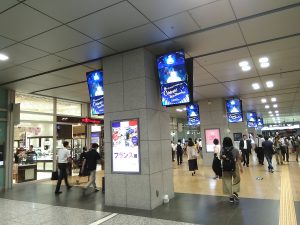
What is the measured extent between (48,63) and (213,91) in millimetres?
7254

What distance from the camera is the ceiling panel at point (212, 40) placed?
5.14 m

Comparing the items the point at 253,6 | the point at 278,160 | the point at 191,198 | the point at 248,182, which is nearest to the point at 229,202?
the point at 191,198

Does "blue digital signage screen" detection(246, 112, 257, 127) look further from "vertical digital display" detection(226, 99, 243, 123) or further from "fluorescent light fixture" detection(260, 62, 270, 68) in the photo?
"fluorescent light fixture" detection(260, 62, 270, 68)

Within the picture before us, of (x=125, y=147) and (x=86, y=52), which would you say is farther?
(x=86, y=52)

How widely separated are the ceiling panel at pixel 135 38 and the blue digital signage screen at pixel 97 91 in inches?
50.9

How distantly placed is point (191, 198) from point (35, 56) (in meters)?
5.09

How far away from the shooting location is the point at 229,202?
5.61 meters

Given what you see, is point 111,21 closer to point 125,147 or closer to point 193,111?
point 125,147

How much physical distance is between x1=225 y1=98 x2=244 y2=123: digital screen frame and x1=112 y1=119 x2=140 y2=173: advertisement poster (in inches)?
302

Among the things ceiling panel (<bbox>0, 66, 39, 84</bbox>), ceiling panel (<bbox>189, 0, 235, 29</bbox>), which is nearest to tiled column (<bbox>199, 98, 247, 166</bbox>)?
ceiling panel (<bbox>189, 0, 235, 29</bbox>)

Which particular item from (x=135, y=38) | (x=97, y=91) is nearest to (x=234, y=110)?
(x=97, y=91)

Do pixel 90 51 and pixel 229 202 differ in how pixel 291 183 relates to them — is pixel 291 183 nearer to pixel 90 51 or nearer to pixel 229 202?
pixel 229 202

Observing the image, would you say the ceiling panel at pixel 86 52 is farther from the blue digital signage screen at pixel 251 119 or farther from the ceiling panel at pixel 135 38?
the blue digital signage screen at pixel 251 119

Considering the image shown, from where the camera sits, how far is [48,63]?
6.58 metres
